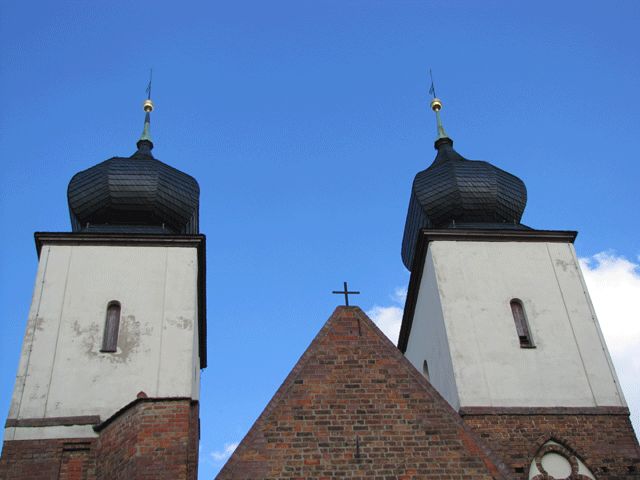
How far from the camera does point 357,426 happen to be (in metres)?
13.7

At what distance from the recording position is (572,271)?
64.0ft

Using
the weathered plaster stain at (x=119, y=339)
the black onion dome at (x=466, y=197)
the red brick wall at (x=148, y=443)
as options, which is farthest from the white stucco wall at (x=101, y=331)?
the black onion dome at (x=466, y=197)

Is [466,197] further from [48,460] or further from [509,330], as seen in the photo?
[48,460]

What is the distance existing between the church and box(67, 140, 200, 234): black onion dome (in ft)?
0.12

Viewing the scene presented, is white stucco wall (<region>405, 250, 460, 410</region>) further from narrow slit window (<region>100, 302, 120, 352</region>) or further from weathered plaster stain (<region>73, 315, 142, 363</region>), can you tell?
narrow slit window (<region>100, 302, 120, 352</region>)

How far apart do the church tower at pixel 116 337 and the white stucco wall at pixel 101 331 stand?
0.07 ft

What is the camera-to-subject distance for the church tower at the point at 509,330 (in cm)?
1633

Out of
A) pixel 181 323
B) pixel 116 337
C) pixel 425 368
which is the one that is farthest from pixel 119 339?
pixel 425 368

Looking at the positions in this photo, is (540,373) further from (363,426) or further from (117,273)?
(117,273)

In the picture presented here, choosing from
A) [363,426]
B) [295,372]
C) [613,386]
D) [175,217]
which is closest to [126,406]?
[295,372]

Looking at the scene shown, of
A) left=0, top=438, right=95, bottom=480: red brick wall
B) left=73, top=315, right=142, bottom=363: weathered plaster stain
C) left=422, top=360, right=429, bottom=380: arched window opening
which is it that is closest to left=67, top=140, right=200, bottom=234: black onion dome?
left=73, top=315, right=142, bottom=363: weathered plaster stain

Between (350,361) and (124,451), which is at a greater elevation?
(350,361)

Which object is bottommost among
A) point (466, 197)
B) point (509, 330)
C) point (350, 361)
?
point (350, 361)

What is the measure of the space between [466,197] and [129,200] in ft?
24.6
